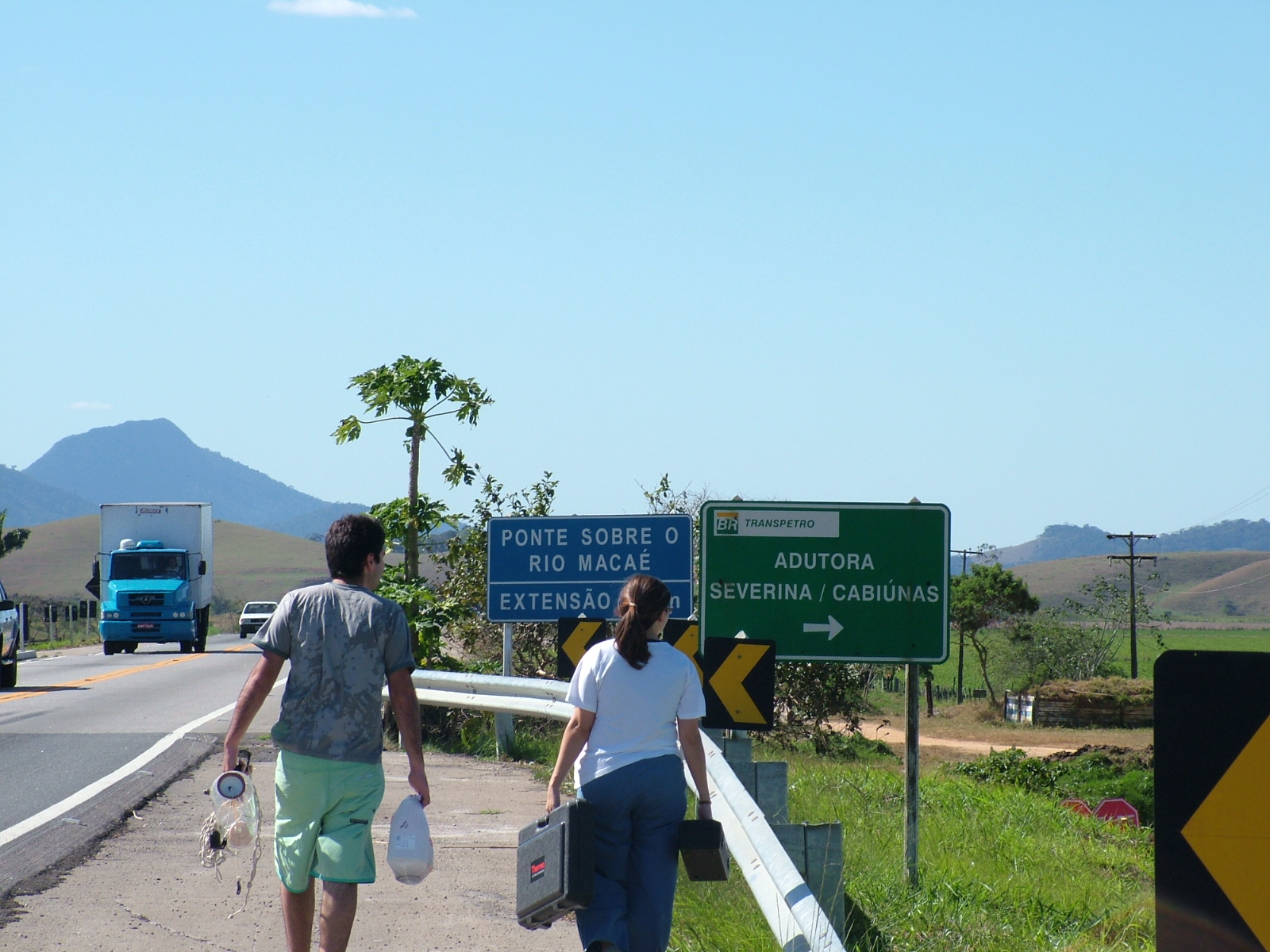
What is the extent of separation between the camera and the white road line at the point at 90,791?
859cm

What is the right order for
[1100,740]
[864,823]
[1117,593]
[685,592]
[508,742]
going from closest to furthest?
[864,823] → [685,592] → [508,742] → [1100,740] → [1117,593]

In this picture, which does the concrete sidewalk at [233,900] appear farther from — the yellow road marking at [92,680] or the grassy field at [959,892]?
the yellow road marking at [92,680]

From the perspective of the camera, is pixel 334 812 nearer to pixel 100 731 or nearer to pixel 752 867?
pixel 752 867

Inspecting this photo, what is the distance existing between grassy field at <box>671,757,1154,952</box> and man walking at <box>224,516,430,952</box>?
152 centimetres

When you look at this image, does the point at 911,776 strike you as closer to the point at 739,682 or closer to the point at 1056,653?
the point at 739,682

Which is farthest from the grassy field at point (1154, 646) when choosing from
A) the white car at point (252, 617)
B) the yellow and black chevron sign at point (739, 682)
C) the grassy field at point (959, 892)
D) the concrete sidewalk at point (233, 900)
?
the yellow and black chevron sign at point (739, 682)

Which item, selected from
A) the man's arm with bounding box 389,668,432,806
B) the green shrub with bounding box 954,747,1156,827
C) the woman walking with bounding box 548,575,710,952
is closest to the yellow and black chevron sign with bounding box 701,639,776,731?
the woman walking with bounding box 548,575,710,952

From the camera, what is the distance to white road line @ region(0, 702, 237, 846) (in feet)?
28.2

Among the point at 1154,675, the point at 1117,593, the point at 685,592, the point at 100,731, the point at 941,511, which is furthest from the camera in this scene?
the point at 1117,593

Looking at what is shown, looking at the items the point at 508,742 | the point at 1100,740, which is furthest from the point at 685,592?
the point at 1100,740

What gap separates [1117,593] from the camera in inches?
2950

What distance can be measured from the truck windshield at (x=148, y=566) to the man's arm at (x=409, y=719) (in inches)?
1422

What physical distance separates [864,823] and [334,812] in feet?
15.6

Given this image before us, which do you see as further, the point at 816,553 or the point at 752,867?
the point at 816,553
